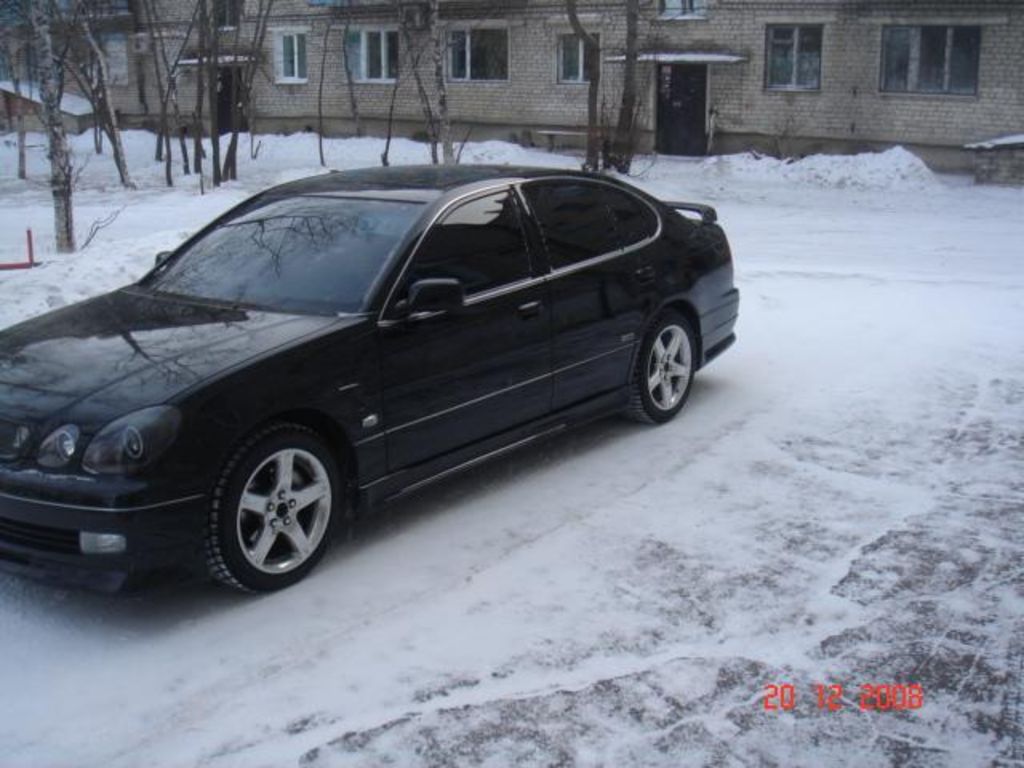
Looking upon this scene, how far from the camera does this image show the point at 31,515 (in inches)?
165

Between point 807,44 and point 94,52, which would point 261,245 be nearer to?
point 94,52

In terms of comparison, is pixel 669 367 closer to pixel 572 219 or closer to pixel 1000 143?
pixel 572 219

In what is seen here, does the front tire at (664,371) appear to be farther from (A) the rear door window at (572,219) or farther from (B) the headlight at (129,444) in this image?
(B) the headlight at (129,444)

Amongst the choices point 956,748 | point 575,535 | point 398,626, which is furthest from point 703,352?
point 956,748

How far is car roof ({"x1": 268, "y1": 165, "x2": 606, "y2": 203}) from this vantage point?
5700 mm

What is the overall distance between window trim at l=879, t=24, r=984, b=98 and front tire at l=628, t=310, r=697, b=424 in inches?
819

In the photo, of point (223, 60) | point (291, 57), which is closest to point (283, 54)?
point (291, 57)

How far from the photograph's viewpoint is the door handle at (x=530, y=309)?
223 inches

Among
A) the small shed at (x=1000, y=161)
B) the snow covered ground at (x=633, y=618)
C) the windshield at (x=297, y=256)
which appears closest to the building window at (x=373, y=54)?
the small shed at (x=1000, y=161)

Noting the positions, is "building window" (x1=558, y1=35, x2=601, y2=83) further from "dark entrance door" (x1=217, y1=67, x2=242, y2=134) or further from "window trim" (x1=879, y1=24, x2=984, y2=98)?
"dark entrance door" (x1=217, y1=67, x2=242, y2=134)

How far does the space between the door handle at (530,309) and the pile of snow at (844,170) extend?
18.8 metres

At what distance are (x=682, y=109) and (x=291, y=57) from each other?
13996 millimetres

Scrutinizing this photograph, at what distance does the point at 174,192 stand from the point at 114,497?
20.2m

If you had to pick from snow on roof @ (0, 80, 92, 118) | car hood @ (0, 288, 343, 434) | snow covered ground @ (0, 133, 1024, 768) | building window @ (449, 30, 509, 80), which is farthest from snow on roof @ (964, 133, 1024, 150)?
snow on roof @ (0, 80, 92, 118)
